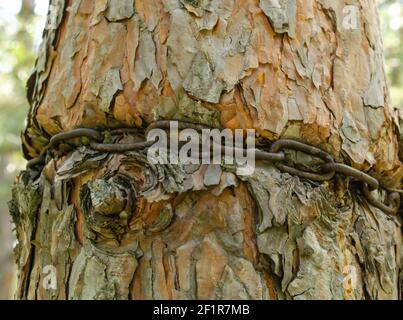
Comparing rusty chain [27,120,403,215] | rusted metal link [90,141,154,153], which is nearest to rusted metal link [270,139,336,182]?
rusty chain [27,120,403,215]

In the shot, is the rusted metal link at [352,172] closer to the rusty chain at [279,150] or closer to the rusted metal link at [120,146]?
the rusty chain at [279,150]

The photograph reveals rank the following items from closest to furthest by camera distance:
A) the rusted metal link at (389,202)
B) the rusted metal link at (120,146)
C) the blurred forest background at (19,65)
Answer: the rusted metal link at (120,146) < the rusted metal link at (389,202) < the blurred forest background at (19,65)

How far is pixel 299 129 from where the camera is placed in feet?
3.91

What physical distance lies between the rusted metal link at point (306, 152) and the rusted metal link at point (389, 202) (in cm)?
11

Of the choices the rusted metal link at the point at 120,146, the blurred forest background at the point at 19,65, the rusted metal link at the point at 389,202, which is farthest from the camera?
the blurred forest background at the point at 19,65

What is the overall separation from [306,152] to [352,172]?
4.0 inches

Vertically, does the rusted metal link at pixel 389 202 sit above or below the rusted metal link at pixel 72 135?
below

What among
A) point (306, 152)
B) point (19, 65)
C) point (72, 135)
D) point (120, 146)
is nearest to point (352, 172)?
point (306, 152)

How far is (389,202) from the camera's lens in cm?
137

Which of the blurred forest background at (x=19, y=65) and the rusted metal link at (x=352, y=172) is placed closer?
the rusted metal link at (x=352, y=172)

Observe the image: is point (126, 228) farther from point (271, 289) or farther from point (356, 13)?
point (356, 13)

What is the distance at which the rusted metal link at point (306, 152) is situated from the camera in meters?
1.17

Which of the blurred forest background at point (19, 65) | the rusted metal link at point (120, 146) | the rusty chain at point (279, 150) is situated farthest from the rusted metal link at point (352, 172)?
the blurred forest background at point (19, 65)

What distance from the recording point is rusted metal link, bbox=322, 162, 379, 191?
120 centimetres
